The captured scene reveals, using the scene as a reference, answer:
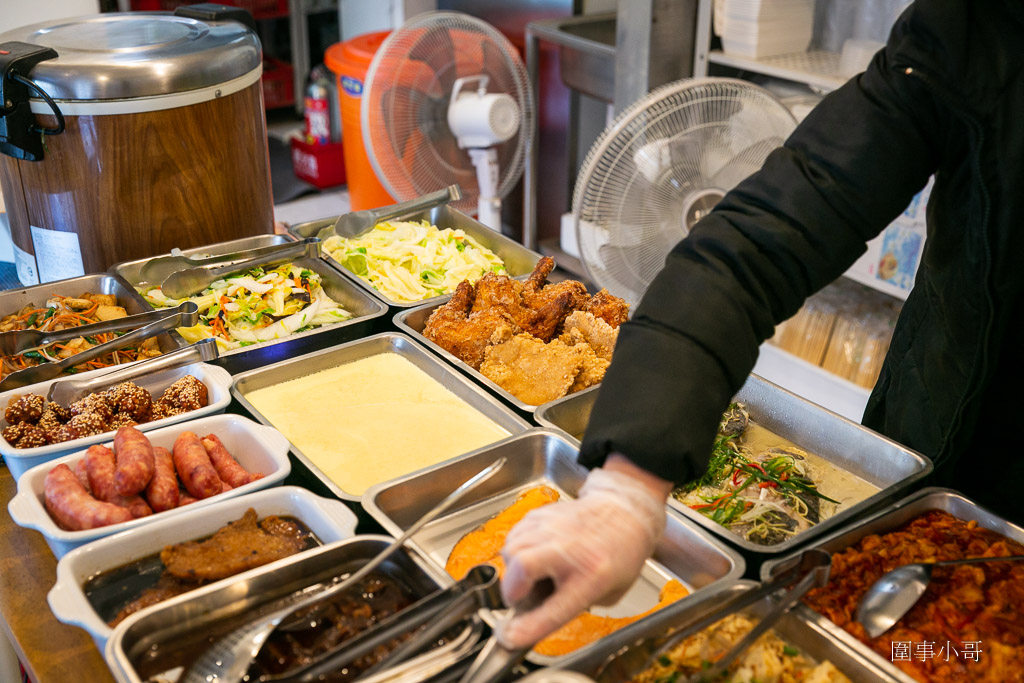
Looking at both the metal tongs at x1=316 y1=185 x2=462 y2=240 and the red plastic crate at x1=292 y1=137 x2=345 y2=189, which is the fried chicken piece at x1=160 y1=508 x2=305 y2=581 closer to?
the metal tongs at x1=316 y1=185 x2=462 y2=240

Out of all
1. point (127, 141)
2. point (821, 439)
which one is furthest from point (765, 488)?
point (127, 141)

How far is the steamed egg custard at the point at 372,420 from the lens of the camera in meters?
1.78

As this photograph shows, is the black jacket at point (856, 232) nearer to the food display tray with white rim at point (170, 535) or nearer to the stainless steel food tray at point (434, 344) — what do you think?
the food display tray with white rim at point (170, 535)

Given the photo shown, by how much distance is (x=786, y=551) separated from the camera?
1412mm

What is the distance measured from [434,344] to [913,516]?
1074mm

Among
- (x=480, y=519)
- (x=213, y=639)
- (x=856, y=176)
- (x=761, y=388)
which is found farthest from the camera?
(x=761, y=388)

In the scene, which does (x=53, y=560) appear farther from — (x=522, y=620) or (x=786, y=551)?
(x=786, y=551)

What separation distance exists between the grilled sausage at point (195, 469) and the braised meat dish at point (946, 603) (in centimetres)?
97

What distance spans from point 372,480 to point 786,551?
766mm

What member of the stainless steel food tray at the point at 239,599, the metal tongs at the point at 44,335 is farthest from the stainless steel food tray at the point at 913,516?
the metal tongs at the point at 44,335

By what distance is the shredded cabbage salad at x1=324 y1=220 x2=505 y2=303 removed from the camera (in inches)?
96.3

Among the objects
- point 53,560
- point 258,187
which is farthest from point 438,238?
point 53,560

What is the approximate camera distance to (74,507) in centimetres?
139

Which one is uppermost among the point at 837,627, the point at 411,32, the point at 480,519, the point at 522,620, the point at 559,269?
the point at 411,32
